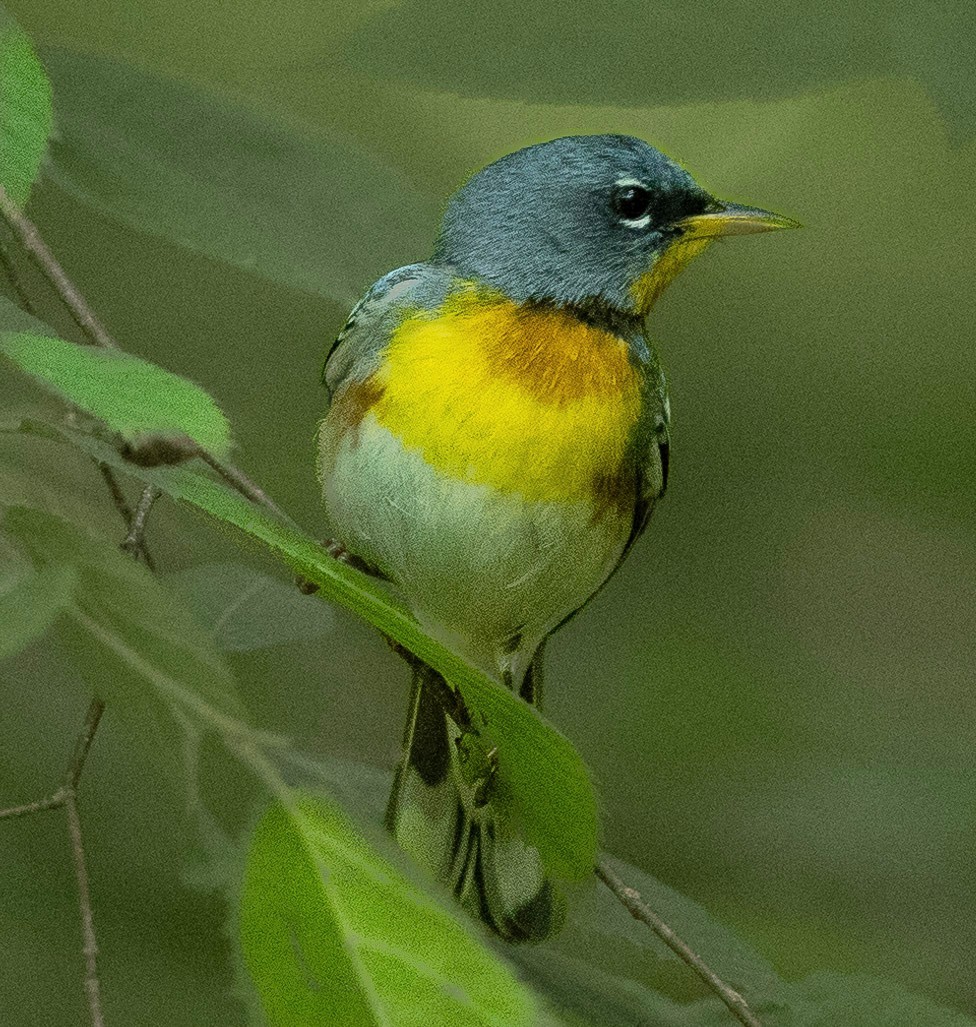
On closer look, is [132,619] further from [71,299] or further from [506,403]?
[506,403]

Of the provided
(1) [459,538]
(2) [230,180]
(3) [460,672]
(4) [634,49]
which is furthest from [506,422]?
(3) [460,672]

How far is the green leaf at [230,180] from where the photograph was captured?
1.05 m

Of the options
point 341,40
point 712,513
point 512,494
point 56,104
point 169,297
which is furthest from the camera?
point 712,513

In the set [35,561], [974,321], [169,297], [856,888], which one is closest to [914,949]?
[856,888]

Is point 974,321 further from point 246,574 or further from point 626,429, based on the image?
point 246,574

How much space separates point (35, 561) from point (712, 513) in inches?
97.4

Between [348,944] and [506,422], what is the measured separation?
0.90 m

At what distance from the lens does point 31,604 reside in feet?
1.96

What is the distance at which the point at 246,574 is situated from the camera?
4.42ft

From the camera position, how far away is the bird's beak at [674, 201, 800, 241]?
1.59 m

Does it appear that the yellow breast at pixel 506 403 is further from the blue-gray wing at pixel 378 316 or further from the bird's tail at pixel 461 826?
the bird's tail at pixel 461 826

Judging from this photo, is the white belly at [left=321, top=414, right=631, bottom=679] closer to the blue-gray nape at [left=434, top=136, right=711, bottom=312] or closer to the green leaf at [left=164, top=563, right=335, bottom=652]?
the green leaf at [left=164, top=563, right=335, bottom=652]

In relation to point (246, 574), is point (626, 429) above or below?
above

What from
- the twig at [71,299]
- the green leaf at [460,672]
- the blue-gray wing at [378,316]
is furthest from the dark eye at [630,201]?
the green leaf at [460,672]
